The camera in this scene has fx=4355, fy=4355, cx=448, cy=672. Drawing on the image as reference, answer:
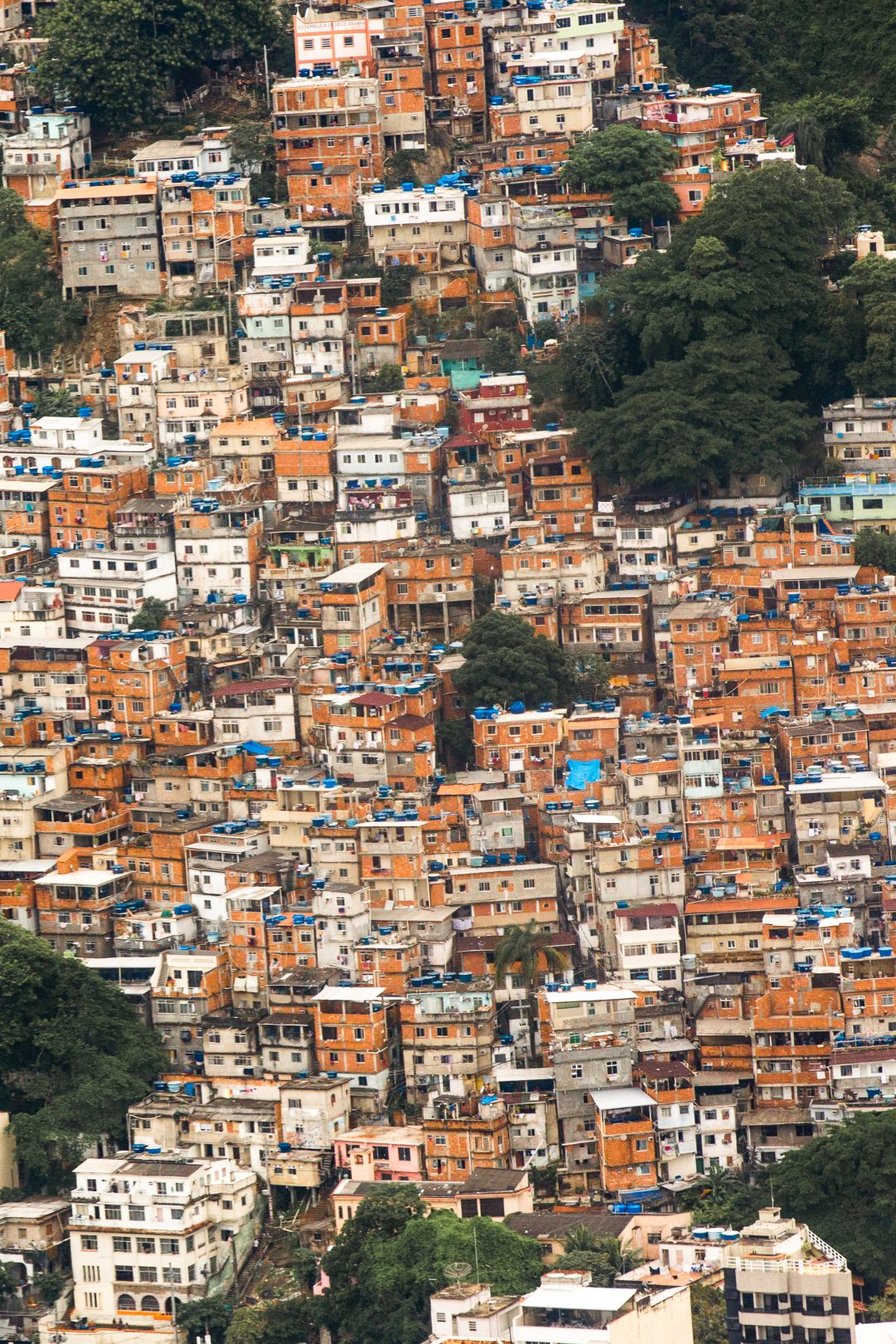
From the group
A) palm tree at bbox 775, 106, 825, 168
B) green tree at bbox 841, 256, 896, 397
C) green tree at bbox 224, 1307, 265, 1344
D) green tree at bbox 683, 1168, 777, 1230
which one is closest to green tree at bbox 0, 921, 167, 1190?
green tree at bbox 224, 1307, 265, 1344

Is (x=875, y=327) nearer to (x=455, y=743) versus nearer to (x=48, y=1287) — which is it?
(x=455, y=743)

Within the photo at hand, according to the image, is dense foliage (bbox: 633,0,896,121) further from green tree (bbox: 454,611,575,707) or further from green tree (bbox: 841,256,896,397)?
green tree (bbox: 454,611,575,707)

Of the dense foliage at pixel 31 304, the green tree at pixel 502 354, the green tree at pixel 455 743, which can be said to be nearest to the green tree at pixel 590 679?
the green tree at pixel 455 743

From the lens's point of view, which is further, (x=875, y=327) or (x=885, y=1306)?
(x=875, y=327)

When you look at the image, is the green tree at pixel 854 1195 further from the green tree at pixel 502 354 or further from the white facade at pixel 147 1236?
the green tree at pixel 502 354

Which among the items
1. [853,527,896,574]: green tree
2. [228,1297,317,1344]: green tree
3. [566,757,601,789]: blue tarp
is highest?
[853,527,896,574]: green tree

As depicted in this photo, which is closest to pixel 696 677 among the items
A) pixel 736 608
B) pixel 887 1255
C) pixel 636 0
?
pixel 736 608

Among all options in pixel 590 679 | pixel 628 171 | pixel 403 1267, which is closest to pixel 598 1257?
pixel 403 1267
